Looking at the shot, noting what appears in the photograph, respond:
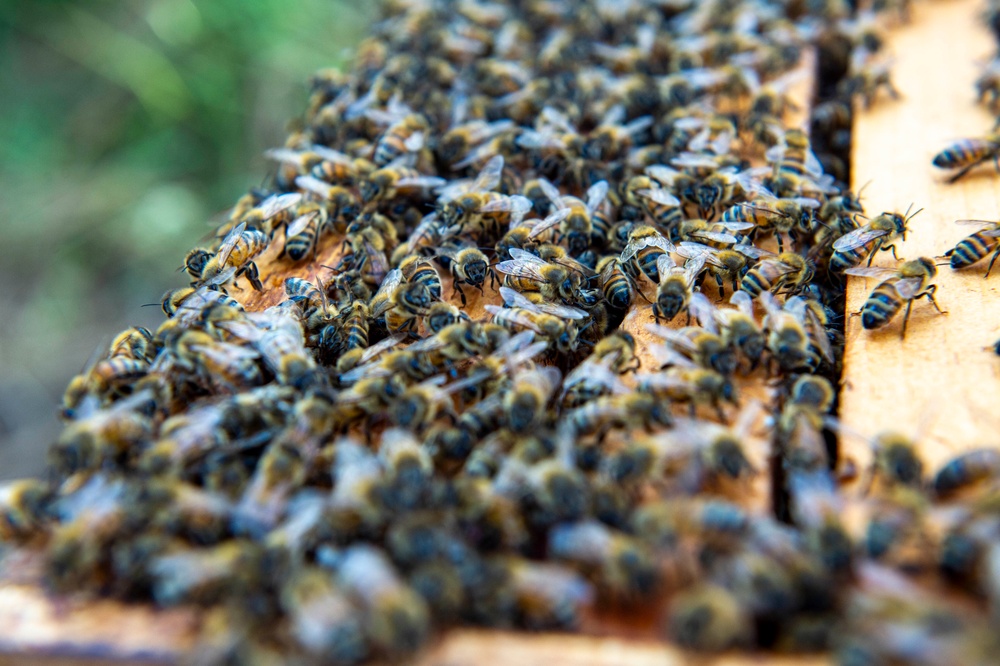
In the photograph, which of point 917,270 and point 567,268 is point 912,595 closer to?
point 917,270

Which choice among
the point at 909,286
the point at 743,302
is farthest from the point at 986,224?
the point at 743,302

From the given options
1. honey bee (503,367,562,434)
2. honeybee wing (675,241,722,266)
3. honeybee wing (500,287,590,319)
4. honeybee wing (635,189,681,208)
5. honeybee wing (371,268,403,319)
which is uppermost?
honeybee wing (635,189,681,208)

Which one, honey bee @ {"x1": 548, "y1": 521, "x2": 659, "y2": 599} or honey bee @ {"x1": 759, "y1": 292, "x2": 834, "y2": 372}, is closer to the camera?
honey bee @ {"x1": 548, "y1": 521, "x2": 659, "y2": 599}

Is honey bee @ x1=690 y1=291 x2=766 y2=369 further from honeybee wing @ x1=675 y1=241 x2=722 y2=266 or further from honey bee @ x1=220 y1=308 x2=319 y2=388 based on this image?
honey bee @ x1=220 y1=308 x2=319 y2=388

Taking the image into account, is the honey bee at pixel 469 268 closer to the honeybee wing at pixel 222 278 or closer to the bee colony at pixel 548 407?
the bee colony at pixel 548 407

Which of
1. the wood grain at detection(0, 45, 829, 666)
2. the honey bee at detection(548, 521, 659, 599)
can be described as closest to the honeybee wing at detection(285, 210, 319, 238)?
the wood grain at detection(0, 45, 829, 666)

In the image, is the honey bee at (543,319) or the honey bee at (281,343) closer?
the honey bee at (281,343)

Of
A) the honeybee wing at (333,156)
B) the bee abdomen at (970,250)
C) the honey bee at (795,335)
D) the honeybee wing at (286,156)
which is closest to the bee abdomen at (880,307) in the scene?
the honey bee at (795,335)

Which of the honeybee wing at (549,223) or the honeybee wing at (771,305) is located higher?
the honeybee wing at (549,223)
